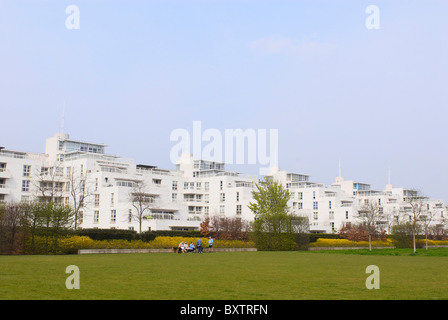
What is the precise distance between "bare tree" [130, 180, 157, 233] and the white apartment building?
192mm

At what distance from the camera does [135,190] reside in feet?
254

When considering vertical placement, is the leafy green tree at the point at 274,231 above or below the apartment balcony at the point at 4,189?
below

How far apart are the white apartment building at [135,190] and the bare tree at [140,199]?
192mm

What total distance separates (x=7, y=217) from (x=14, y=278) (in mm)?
25987

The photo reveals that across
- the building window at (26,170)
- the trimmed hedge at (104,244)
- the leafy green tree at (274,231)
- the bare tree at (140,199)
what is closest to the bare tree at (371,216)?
the leafy green tree at (274,231)

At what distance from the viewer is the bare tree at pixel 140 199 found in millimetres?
72500

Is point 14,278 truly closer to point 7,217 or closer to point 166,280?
point 166,280

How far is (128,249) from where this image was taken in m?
42.2

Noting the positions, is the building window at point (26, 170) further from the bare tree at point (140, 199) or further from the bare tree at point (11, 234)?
the bare tree at point (11, 234)

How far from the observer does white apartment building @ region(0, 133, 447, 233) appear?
7844cm

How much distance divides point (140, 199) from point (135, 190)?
780 centimetres

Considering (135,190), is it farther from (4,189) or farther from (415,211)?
(415,211)
